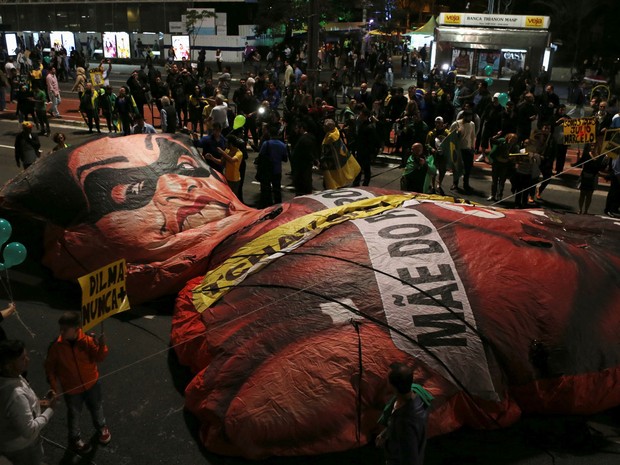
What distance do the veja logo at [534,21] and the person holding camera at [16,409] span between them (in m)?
24.8

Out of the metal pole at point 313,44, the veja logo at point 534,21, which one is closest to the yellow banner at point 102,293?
the metal pole at point 313,44

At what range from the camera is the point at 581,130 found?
34.5 ft

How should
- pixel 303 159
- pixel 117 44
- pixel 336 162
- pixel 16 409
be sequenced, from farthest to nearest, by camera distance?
pixel 117 44 < pixel 336 162 < pixel 303 159 < pixel 16 409

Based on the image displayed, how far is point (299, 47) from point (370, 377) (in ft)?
111

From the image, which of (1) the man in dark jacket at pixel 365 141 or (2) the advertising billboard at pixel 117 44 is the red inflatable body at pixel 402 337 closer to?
(1) the man in dark jacket at pixel 365 141

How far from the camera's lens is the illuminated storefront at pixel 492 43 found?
23891 mm

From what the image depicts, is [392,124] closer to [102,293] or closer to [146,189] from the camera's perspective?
[146,189]

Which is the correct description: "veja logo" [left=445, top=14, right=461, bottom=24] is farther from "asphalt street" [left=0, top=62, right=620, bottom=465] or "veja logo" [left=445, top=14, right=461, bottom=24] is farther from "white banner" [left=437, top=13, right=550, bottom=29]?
"asphalt street" [left=0, top=62, right=620, bottom=465]

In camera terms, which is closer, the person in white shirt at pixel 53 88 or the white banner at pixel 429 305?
the white banner at pixel 429 305

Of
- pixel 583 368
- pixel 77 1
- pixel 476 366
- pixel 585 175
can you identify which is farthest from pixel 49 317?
pixel 77 1

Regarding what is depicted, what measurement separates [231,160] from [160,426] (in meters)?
5.61

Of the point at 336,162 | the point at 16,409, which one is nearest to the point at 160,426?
the point at 16,409

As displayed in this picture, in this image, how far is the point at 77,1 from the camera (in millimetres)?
40406

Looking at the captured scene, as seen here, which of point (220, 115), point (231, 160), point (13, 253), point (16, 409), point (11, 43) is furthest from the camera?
point (11, 43)
